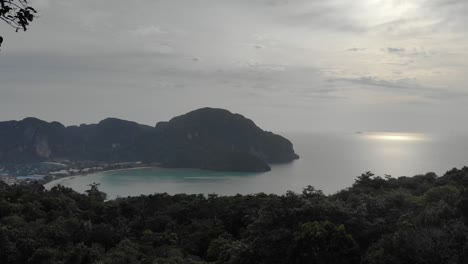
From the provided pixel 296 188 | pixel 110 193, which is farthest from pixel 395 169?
pixel 110 193

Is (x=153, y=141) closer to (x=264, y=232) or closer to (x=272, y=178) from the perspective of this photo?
(x=272, y=178)

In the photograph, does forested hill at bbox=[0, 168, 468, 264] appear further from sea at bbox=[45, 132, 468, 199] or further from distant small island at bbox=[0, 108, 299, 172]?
distant small island at bbox=[0, 108, 299, 172]

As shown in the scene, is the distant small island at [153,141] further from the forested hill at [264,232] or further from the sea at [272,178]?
the forested hill at [264,232]

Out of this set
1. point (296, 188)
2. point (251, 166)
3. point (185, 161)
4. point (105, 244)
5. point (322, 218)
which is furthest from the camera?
point (185, 161)

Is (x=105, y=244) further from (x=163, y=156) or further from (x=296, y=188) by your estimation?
(x=163, y=156)

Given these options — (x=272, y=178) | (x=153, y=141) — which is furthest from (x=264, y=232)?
(x=153, y=141)

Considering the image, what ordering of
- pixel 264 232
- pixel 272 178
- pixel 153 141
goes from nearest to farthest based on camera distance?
pixel 264 232 → pixel 272 178 → pixel 153 141

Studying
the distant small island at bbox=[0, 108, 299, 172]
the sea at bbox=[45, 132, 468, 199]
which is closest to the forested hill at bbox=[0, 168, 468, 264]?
the sea at bbox=[45, 132, 468, 199]
